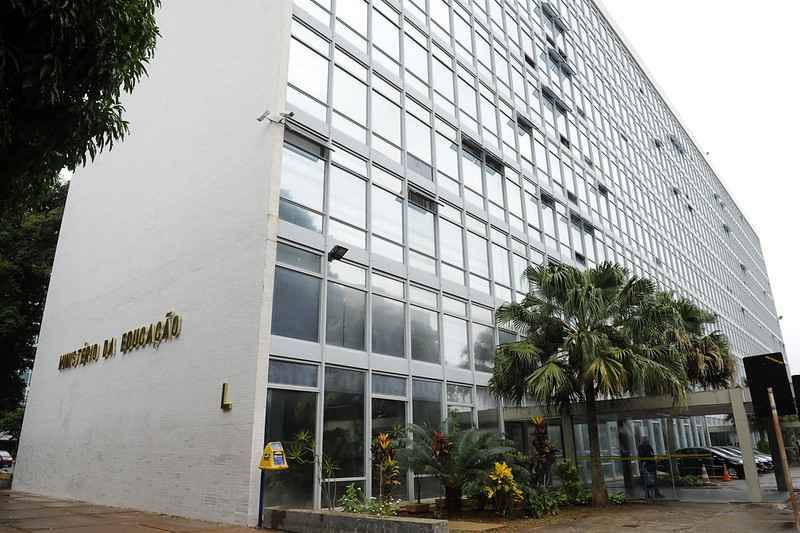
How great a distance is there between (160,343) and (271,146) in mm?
6032

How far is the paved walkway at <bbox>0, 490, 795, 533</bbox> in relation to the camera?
11273 millimetres

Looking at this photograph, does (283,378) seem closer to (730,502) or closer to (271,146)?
(271,146)

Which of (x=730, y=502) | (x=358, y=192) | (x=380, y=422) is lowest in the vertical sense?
(x=730, y=502)

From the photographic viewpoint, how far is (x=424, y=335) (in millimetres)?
17047

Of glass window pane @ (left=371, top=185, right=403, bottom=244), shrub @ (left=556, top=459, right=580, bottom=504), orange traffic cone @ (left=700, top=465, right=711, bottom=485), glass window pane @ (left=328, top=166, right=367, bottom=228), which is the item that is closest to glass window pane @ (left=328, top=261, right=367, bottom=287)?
glass window pane @ (left=328, top=166, right=367, bottom=228)

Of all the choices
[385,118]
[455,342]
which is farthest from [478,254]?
[385,118]

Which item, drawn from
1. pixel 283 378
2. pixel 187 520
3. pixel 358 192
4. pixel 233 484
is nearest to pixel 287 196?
pixel 358 192

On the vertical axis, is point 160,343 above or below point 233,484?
above

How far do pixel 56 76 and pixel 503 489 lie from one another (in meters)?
11.7

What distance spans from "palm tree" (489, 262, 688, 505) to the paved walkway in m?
2.19

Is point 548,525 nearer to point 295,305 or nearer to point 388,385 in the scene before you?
point 388,385

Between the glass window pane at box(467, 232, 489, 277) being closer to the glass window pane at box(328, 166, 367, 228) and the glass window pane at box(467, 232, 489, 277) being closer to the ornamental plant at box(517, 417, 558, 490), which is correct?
the glass window pane at box(328, 166, 367, 228)

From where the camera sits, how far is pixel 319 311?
14.0 m

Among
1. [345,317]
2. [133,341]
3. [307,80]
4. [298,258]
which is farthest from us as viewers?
[133,341]
